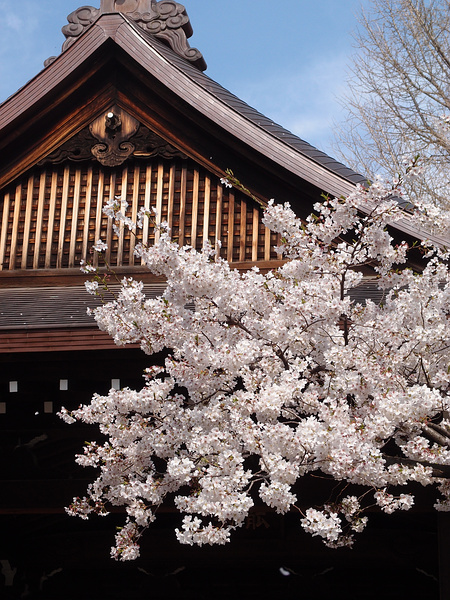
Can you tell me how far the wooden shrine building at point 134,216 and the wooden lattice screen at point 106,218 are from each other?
10mm

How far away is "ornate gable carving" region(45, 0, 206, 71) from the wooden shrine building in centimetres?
78

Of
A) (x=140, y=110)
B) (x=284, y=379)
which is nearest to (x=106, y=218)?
(x=140, y=110)

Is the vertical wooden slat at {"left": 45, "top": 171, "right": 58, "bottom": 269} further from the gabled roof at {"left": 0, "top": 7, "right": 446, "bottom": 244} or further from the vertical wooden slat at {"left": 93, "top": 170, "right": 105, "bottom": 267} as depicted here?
the vertical wooden slat at {"left": 93, "top": 170, "right": 105, "bottom": 267}

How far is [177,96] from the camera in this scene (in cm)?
662

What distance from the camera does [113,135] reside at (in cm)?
682

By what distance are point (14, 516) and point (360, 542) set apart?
2.80 metres

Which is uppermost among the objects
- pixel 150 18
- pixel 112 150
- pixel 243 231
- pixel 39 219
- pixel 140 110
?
pixel 150 18

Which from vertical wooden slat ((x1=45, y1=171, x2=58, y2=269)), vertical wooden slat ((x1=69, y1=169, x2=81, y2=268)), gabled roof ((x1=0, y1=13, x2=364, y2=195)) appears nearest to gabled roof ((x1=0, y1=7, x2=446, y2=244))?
gabled roof ((x1=0, y1=13, x2=364, y2=195))

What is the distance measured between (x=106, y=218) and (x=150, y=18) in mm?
2293

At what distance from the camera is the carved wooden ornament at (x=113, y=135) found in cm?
671

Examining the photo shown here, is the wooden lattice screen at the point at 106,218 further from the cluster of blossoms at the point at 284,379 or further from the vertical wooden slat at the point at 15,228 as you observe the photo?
the cluster of blossoms at the point at 284,379

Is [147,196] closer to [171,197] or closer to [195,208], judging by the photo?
[171,197]

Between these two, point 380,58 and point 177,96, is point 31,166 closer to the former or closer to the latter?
point 177,96

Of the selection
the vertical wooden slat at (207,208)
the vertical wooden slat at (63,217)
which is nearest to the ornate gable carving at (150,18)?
the vertical wooden slat at (63,217)
